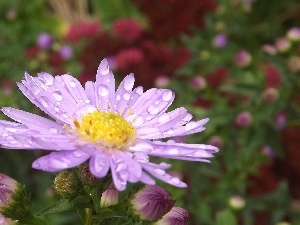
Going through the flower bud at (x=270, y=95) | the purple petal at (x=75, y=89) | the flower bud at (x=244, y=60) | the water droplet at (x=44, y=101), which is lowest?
the water droplet at (x=44, y=101)

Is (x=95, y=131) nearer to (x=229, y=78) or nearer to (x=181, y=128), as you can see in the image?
(x=181, y=128)

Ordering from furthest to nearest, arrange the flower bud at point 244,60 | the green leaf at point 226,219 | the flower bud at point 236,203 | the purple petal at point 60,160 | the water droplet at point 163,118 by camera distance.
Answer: the flower bud at point 244,60, the flower bud at point 236,203, the green leaf at point 226,219, the water droplet at point 163,118, the purple petal at point 60,160

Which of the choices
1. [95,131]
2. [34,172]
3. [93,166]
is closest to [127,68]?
[34,172]

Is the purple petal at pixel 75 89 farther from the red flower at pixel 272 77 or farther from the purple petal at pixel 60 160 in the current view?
the red flower at pixel 272 77

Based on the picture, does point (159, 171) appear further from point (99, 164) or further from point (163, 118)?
point (163, 118)

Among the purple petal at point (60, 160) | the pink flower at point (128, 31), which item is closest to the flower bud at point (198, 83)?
the pink flower at point (128, 31)
